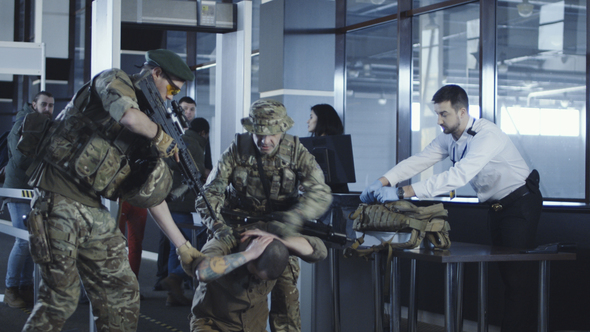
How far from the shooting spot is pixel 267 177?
269 centimetres

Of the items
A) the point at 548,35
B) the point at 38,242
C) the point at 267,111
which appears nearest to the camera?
the point at 38,242

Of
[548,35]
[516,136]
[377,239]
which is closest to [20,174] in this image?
[377,239]

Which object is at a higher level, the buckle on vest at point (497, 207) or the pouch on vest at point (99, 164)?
the pouch on vest at point (99, 164)

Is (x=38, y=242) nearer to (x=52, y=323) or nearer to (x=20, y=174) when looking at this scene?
(x=52, y=323)

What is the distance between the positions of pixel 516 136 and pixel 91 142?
3.35m

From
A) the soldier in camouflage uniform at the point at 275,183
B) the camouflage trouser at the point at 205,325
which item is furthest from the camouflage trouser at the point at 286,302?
the camouflage trouser at the point at 205,325

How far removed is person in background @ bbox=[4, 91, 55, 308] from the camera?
4211mm

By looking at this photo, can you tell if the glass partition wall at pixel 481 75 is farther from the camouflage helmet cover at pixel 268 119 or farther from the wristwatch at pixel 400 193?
the camouflage helmet cover at pixel 268 119

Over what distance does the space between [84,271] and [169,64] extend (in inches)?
33.4

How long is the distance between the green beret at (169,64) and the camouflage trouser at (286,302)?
0.94 m

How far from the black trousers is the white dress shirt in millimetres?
101

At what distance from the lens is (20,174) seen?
4.36 metres

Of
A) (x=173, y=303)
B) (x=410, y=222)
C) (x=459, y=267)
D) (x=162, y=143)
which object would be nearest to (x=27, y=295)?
(x=173, y=303)

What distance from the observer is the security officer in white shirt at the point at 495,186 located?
116 inches
